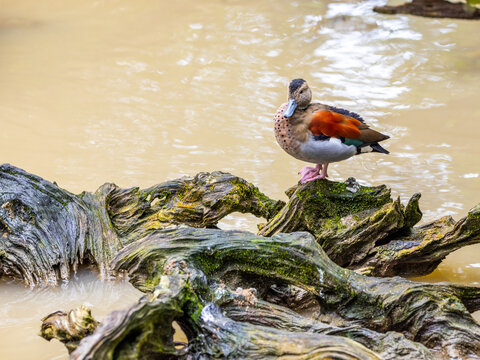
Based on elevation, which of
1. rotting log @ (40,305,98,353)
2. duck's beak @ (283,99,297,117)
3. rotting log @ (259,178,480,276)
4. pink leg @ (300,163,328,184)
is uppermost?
duck's beak @ (283,99,297,117)

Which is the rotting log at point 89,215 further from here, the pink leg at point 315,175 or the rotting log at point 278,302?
the rotting log at point 278,302

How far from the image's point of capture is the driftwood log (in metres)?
2.79

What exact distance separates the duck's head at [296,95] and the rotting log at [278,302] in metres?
0.88

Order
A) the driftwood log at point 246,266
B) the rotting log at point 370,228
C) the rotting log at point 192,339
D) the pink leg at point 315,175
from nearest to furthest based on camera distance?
the rotting log at point 192,339 < the driftwood log at point 246,266 < the rotting log at point 370,228 < the pink leg at point 315,175

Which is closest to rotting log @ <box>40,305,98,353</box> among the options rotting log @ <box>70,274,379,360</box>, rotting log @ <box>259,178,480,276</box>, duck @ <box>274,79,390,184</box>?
rotting log @ <box>70,274,379,360</box>

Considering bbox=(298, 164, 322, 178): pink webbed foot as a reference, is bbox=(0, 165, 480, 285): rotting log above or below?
below

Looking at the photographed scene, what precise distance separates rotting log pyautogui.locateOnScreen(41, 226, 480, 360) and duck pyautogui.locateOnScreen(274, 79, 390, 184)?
2.37ft

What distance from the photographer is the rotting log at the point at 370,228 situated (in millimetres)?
4105

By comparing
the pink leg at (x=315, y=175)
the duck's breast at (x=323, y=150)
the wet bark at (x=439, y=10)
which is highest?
the wet bark at (x=439, y=10)

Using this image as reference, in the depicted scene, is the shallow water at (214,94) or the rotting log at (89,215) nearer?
the rotting log at (89,215)

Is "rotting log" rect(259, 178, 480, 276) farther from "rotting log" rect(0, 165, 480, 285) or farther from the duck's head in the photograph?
the duck's head

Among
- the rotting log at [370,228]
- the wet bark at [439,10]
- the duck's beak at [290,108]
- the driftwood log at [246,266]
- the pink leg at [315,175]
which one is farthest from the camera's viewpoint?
the wet bark at [439,10]

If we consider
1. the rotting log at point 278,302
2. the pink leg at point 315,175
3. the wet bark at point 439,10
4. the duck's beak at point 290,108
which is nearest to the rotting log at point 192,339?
the rotting log at point 278,302

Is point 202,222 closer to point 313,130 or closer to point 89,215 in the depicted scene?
point 89,215
